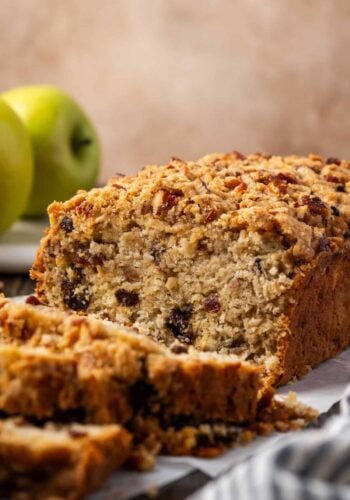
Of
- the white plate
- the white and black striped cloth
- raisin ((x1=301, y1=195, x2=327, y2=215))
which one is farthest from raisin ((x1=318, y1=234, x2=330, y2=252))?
the white plate

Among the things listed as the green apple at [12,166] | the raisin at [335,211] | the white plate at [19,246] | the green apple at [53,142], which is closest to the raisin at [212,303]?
the raisin at [335,211]

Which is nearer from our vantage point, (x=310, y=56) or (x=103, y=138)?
(x=310, y=56)

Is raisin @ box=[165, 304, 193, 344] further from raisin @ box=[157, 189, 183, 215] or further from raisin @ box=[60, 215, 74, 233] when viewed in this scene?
raisin @ box=[60, 215, 74, 233]

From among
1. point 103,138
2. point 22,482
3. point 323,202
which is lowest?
Answer: point 22,482

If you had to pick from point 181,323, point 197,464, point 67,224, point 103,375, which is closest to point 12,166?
point 67,224

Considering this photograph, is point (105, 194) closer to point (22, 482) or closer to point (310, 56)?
point (22, 482)

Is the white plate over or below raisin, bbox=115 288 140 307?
over

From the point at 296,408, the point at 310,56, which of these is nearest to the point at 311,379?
the point at 296,408
